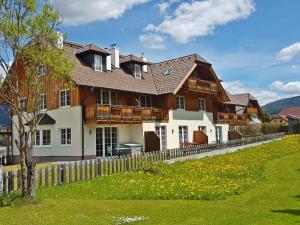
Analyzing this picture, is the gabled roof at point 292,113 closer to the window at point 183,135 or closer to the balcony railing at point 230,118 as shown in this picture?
the balcony railing at point 230,118

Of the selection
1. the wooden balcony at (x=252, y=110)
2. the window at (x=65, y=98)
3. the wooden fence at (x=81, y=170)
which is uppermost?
the wooden balcony at (x=252, y=110)

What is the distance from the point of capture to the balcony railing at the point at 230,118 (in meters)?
46.4

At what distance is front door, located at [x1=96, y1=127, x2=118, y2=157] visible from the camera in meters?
30.8

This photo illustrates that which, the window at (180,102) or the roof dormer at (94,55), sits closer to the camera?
the roof dormer at (94,55)

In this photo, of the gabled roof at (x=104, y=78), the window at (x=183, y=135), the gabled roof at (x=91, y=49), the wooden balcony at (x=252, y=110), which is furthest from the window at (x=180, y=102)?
the wooden balcony at (x=252, y=110)

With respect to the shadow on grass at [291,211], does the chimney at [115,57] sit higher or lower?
higher

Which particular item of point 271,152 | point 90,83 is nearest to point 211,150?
point 271,152

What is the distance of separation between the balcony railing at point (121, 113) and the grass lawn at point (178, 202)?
33.6ft

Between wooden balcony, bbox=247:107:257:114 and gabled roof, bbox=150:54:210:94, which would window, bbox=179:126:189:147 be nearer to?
gabled roof, bbox=150:54:210:94

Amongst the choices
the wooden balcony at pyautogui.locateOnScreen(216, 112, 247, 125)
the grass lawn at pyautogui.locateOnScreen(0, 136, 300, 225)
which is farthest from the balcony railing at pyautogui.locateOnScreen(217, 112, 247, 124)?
the grass lawn at pyautogui.locateOnScreen(0, 136, 300, 225)

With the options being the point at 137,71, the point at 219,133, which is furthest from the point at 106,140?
the point at 219,133

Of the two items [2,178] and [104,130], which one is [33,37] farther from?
[104,130]

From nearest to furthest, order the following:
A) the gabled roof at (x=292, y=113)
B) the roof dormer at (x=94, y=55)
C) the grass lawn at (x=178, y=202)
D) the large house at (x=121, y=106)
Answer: the grass lawn at (x=178, y=202) < the large house at (x=121, y=106) < the roof dormer at (x=94, y=55) < the gabled roof at (x=292, y=113)

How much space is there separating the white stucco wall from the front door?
181 centimetres
